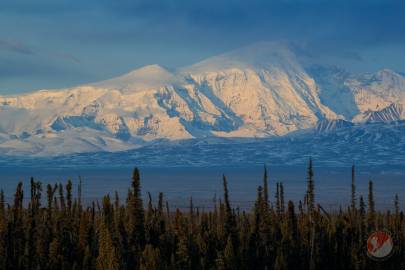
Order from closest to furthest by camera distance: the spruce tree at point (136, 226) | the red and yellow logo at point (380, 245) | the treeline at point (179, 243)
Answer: the red and yellow logo at point (380, 245)
the treeline at point (179, 243)
the spruce tree at point (136, 226)

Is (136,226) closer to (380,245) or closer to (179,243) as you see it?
(179,243)

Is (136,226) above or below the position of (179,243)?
above

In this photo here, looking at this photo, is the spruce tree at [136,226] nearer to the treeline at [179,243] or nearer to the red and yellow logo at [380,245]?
the treeline at [179,243]

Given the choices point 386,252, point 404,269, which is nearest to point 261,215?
point 404,269

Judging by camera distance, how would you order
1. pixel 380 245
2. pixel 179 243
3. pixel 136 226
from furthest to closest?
pixel 136 226 → pixel 179 243 → pixel 380 245

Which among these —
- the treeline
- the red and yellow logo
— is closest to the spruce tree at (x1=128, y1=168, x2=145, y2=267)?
the treeline

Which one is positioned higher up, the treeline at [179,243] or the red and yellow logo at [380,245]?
the red and yellow logo at [380,245]

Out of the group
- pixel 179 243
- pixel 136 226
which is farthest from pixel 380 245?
pixel 136 226

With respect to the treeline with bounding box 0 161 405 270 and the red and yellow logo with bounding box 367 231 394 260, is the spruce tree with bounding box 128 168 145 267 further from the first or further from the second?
the red and yellow logo with bounding box 367 231 394 260

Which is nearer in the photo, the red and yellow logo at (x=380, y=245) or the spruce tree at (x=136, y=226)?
the red and yellow logo at (x=380, y=245)

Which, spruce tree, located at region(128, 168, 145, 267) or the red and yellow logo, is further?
spruce tree, located at region(128, 168, 145, 267)

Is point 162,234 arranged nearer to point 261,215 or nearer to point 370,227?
point 261,215

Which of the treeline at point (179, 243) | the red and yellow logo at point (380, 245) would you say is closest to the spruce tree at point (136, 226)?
the treeline at point (179, 243)

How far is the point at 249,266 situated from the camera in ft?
151
